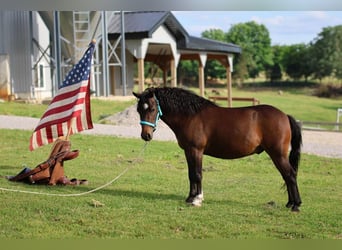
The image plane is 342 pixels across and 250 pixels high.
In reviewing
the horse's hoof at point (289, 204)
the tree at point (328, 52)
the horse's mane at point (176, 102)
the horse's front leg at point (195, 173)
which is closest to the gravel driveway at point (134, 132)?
the horse's hoof at point (289, 204)

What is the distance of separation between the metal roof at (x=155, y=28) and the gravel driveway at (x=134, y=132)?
32.2ft

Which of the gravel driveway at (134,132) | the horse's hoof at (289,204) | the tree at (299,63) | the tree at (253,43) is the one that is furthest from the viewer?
the tree at (253,43)

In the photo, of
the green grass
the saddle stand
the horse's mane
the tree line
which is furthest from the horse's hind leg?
the tree line

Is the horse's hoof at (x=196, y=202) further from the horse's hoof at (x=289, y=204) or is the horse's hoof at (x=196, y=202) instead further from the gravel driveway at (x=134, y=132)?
the gravel driveway at (x=134, y=132)

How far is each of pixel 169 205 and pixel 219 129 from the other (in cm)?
133

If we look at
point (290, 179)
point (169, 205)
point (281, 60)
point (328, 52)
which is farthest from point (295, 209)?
point (281, 60)

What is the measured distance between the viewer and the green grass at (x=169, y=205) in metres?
6.67

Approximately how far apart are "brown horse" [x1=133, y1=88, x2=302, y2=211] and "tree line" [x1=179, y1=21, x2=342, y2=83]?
57.5m

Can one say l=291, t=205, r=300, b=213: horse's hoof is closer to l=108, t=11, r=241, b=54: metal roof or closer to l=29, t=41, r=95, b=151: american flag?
l=29, t=41, r=95, b=151: american flag

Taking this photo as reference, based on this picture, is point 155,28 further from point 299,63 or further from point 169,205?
point 299,63

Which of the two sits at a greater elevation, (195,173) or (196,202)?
(195,173)

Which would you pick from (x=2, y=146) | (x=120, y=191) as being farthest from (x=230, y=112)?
(x=2, y=146)

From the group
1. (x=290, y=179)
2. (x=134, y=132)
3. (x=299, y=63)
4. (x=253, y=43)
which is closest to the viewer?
(x=290, y=179)

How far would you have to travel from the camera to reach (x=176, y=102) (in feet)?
26.1
